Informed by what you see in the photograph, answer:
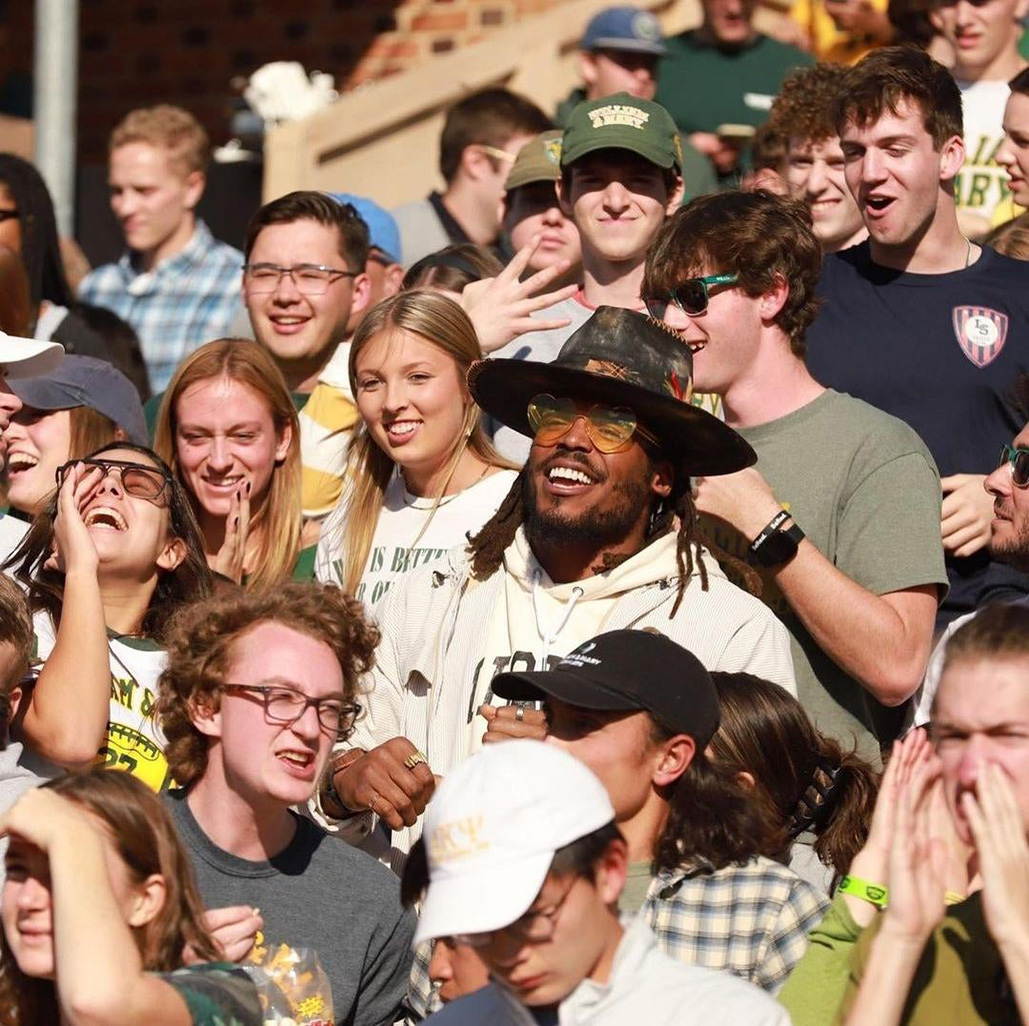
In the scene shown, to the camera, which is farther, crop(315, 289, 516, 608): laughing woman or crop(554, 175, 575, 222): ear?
crop(554, 175, 575, 222): ear

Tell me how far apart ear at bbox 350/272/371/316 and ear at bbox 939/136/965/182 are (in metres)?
2.02

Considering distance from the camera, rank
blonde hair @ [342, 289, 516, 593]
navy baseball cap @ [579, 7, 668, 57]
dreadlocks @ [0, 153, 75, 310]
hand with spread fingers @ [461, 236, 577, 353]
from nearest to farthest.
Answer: blonde hair @ [342, 289, 516, 593]
hand with spread fingers @ [461, 236, 577, 353]
dreadlocks @ [0, 153, 75, 310]
navy baseball cap @ [579, 7, 668, 57]

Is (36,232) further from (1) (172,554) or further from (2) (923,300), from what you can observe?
(2) (923,300)

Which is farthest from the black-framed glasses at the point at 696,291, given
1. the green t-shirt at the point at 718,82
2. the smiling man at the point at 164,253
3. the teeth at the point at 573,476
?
the green t-shirt at the point at 718,82

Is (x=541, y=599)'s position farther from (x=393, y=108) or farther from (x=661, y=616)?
(x=393, y=108)

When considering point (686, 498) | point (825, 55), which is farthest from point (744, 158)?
point (686, 498)

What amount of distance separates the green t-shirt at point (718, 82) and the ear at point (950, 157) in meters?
3.22

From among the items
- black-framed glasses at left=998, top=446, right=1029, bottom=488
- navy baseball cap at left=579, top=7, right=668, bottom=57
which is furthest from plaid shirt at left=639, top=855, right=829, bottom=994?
navy baseball cap at left=579, top=7, right=668, bottom=57

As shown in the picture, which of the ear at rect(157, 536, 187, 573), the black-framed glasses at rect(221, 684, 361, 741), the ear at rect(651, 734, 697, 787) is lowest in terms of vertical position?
the ear at rect(651, 734, 697, 787)

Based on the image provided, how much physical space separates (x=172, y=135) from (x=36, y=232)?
1.71 m

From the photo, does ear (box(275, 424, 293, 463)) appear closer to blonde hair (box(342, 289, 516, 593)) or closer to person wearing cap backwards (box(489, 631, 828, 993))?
blonde hair (box(342, 289, 516, 593))

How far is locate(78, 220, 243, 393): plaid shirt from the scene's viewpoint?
9031mm

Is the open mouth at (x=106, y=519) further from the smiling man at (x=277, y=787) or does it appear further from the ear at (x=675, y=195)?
the ear at (x=675, y=195)

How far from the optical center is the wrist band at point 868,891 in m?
3.97
